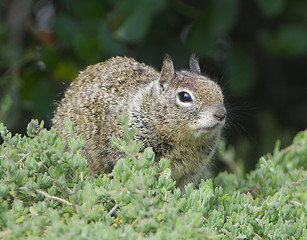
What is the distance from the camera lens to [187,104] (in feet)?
6.43

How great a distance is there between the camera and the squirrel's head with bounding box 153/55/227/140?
1.87 metres

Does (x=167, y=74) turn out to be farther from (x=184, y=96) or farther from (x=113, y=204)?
(x=113, y=204)

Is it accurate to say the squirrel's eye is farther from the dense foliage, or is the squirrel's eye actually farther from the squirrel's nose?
the dense foliage

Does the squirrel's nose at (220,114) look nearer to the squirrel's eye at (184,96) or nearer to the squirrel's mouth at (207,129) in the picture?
the squirrel's mouth at (207,129)

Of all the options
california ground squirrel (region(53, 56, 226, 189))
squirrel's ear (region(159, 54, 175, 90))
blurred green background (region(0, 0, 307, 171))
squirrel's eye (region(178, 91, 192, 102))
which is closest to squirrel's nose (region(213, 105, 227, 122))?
california ground squirrel (region(53, 56, 226, 189))

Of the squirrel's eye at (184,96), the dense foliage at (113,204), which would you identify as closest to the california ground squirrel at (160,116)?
the squirrel's eye at (184,96)

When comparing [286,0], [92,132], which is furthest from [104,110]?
[286,0]

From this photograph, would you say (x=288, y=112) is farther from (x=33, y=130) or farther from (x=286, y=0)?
(x=33, y=130)

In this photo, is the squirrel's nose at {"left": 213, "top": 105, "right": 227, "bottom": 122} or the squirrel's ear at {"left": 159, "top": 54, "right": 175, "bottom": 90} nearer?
the squirrel's nose at {"left": 213, "top": 105, "right": 227, "bottom": 122}

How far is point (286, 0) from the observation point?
3.23 m

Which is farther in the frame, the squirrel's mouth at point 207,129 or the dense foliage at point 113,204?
the squirrel's mouth at point 207,129

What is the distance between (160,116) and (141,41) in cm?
139

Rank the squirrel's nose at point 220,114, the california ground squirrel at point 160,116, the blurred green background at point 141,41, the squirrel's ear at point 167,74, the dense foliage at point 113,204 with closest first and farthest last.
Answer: the dense foliage at point 113,204, the squirrel's nose at point 220,114, the california ground squirrel at point 160,116, the squirrel's ear at point 167,74, the blurred green background at point 141,41

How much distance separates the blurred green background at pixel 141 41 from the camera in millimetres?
2887
